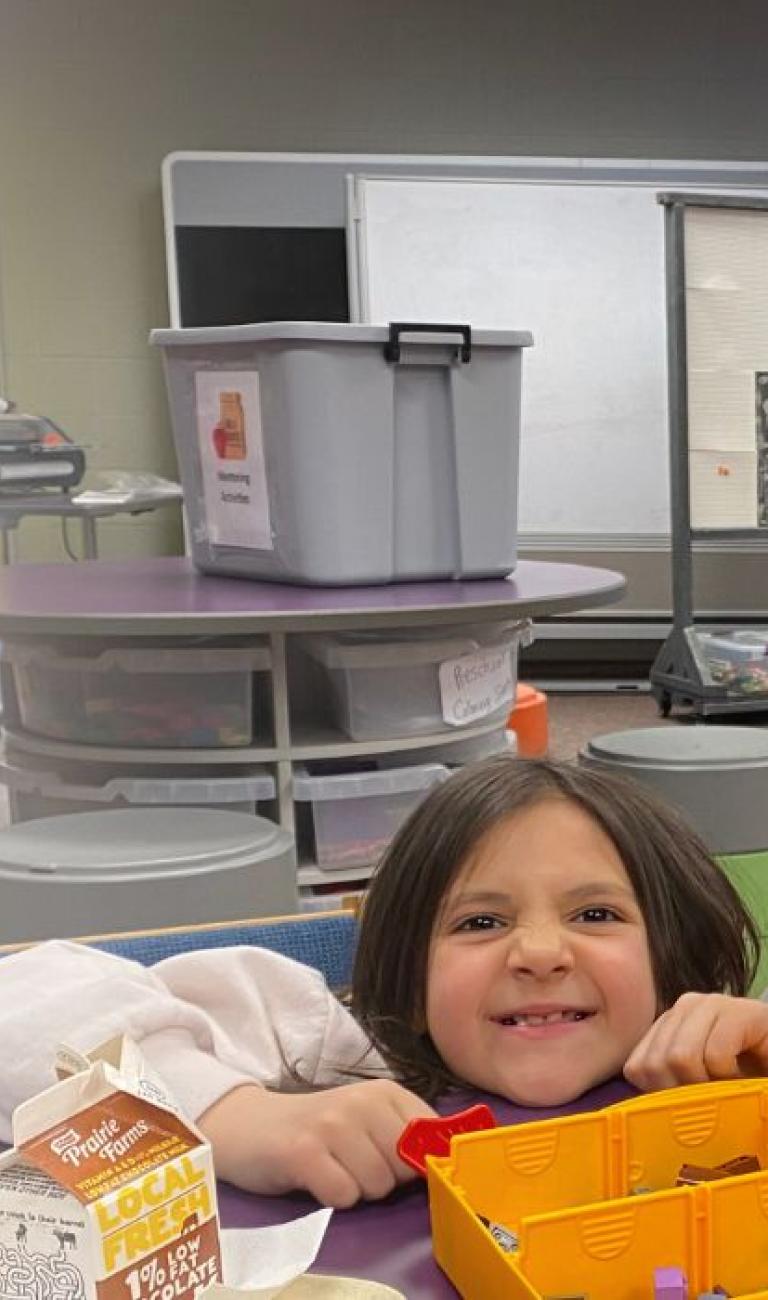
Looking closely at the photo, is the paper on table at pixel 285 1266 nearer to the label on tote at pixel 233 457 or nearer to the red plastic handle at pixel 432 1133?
the red plastic handle at pixel 432 1133

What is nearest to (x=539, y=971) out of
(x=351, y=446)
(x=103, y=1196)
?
(x=103, y=1196)

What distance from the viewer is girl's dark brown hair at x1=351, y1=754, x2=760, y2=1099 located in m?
0.92

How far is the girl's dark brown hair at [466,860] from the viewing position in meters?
0.92

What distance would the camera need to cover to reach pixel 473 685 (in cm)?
197

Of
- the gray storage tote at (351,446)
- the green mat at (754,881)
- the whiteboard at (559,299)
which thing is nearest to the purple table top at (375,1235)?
the green mat at (754,881)

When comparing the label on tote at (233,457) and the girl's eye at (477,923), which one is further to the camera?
the label on tote at (233,457)

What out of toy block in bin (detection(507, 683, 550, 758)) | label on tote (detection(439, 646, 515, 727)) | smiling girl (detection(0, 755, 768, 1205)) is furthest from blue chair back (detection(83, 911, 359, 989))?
toy block in bin (detection(507, 683, 550, 758))

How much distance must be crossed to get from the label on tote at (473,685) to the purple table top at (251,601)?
109 millimetres

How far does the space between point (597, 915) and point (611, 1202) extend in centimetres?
31

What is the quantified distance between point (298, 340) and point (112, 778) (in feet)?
2.10

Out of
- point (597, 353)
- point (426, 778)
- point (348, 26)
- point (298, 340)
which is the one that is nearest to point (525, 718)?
point (426, 778)

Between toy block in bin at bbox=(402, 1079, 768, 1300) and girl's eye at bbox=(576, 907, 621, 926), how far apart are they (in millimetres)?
175

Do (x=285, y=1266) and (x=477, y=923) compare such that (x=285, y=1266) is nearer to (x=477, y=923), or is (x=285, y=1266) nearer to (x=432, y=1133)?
(x=432, y=1133)

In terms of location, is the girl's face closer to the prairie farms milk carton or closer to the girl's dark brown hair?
the girl's dark brown hair
